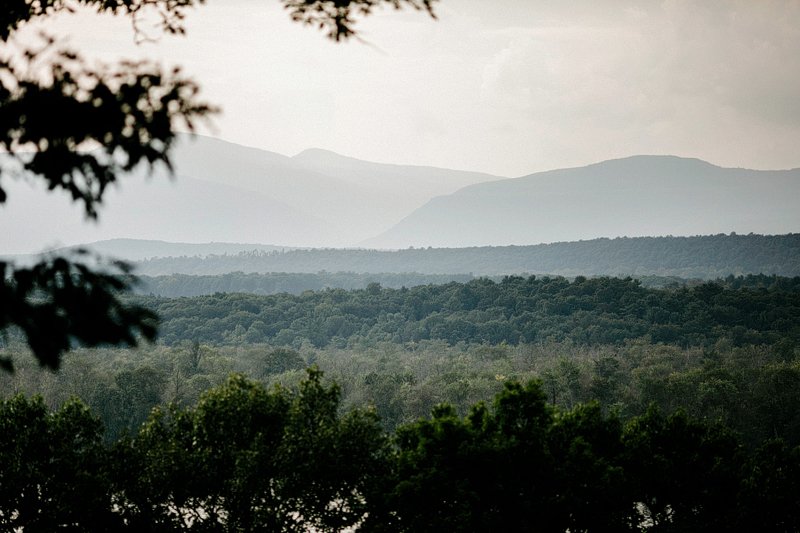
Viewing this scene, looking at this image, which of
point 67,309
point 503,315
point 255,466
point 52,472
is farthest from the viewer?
point 503,315

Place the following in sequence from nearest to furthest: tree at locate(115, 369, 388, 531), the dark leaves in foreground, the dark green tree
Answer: the dark leaves in foreground < tree at locate(115, 369, 388, 531) < the dark green tree

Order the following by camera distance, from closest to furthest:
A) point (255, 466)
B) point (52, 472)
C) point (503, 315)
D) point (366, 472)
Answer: point (255, 466) → point (366, 472) → point (52, 472) → point (503, 315)

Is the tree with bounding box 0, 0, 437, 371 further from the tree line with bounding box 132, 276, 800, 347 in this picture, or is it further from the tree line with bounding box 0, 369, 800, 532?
the tree line with bounding box 132, 276, 800, 347

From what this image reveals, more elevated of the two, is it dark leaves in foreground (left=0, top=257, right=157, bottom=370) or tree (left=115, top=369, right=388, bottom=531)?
dark leaves in foreground (left=0, top=257, right=157, bottom=370)

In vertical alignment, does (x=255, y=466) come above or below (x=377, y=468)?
above

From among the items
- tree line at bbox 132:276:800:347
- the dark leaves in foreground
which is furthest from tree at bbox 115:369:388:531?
tree line at bbox 132:276:800:347

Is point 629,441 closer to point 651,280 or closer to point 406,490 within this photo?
point 406,490

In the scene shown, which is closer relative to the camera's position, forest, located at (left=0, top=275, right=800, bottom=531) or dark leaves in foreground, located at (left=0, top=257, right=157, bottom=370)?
dark leaves in foreground, located at (left=0, top=257, right=157, bottom=370)

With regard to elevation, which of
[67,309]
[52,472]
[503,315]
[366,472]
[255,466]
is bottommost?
[503,315]

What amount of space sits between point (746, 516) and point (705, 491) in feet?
5.28

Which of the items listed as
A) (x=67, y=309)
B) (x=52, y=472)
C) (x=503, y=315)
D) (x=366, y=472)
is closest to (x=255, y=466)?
(x=366, y=472)

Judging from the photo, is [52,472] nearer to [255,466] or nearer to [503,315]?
[255,466]

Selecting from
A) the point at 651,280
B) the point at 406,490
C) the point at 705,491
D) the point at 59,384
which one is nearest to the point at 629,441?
the point at 705,491

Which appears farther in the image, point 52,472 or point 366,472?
point 52,472
